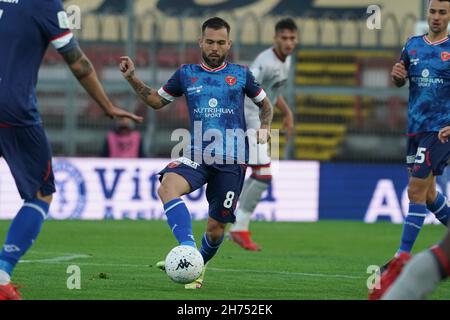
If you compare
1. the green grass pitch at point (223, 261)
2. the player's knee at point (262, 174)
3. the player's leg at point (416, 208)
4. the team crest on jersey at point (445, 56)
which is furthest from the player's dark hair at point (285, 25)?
the player's leg at point (416, 208)

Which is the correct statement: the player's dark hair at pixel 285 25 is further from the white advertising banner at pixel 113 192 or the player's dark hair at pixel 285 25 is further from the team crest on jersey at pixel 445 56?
the white advertising banner at pixel 113 192

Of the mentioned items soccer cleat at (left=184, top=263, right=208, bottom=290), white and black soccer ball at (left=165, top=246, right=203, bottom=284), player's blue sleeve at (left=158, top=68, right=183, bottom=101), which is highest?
player's blue sleeve at (left=158, top=68, right=183, bottom=101)

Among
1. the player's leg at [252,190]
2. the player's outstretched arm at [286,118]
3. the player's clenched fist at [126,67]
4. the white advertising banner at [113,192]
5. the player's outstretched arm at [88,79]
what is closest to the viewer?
the player's outstretched arm at [88,79]

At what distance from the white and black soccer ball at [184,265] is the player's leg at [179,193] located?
20 centimetres

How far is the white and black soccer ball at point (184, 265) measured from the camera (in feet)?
26.4

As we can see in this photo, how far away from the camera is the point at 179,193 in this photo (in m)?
8.66

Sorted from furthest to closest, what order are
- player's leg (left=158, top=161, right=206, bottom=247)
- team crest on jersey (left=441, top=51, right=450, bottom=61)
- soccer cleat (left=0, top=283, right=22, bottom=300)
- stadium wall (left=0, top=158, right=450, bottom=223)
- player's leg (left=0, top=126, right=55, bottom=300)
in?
stadium wall (left=0, top=158, right=450, bottom=223)
team crest on jersey (left=441, top=51, right=450, bottom=61)
player's leg (left=158, top=161, right=206, bottom=247)
player's leg (left=0, top=126, right=55, bottom=300)
soccer cleat (left=0, top=283, right=22, bottom=300)

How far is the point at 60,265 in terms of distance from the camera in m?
10.3

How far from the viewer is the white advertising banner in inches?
694

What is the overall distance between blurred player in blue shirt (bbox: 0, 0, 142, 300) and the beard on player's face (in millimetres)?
2004

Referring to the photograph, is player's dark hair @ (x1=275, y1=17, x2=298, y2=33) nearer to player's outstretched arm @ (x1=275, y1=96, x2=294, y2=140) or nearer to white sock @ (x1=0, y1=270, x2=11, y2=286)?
player's outstretched arm @ (x1=275, y1=96, x2=294, y2=140)

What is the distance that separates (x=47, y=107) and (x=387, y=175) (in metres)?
5.77

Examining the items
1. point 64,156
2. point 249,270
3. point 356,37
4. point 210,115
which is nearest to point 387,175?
point 356,37

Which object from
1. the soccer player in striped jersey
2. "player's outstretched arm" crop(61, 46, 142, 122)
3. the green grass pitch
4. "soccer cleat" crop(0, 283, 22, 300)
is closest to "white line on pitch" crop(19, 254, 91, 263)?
the green grass pitch
